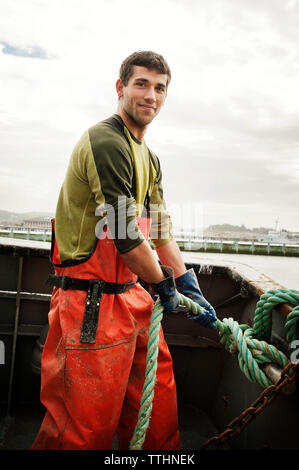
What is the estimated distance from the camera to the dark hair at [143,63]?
1.69 metres

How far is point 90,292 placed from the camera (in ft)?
4.99

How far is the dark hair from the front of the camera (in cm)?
169

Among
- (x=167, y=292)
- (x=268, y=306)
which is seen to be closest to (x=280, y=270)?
(x=268, y=306)

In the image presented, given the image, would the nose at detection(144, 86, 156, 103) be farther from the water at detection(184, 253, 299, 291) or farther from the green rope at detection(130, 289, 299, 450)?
the water at detection(184, 253, 299, 291)

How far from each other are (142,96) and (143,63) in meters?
0.18

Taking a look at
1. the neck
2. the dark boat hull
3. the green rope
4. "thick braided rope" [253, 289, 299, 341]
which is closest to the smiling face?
the neck

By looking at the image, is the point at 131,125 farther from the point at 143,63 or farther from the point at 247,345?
the point at 247,345

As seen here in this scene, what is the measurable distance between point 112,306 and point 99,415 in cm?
49

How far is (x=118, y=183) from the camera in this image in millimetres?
1459

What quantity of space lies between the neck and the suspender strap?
2.72 ft

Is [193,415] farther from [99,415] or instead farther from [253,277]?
[99,415]

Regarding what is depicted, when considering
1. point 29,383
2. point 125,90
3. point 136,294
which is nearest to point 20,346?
point 29,383

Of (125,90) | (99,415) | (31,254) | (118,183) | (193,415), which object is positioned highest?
(125,90)

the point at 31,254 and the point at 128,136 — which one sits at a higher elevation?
the point at 128,136
